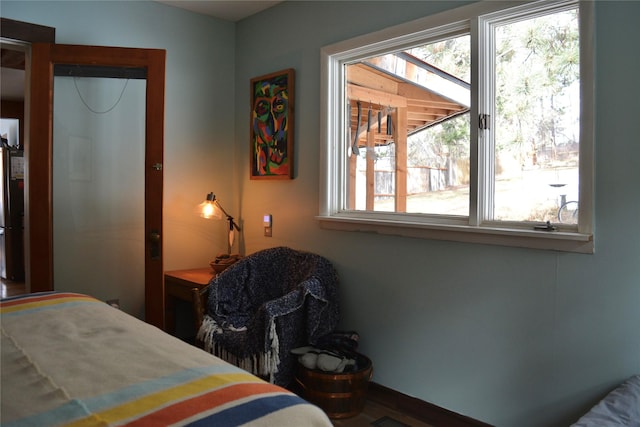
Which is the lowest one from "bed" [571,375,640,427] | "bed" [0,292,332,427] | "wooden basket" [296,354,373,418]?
"wooden basket" [296,354,373,418]

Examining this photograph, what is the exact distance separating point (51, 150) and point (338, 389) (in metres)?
2.23

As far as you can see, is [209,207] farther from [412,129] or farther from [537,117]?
[537,117]

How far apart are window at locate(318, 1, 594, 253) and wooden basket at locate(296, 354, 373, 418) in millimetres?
805

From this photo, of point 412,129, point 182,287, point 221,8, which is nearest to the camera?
point 412,129

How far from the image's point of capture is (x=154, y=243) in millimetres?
2988

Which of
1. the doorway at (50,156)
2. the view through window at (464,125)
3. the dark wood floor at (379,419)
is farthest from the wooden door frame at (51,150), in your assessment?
the dark wood floor at (379,419)

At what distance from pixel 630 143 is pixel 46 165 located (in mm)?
3042

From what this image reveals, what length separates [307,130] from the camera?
3188mm

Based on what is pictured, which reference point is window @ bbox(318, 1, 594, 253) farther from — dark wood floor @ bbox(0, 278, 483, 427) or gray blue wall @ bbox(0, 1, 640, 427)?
dark wood floor @ bbox(0, 278, 483, 427)

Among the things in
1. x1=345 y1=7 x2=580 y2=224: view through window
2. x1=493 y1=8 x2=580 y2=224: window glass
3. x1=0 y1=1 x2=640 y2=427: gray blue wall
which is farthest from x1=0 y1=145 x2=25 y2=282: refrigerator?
x1=493 y1=8 x2=580 y2=224: window glass

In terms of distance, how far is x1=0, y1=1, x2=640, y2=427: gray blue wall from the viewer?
6.13ft

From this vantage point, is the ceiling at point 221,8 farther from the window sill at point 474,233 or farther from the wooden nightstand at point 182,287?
the wooden nightstand at point 182,287

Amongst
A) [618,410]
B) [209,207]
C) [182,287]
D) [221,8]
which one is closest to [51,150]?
[209,207]

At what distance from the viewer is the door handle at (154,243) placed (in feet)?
9.77
